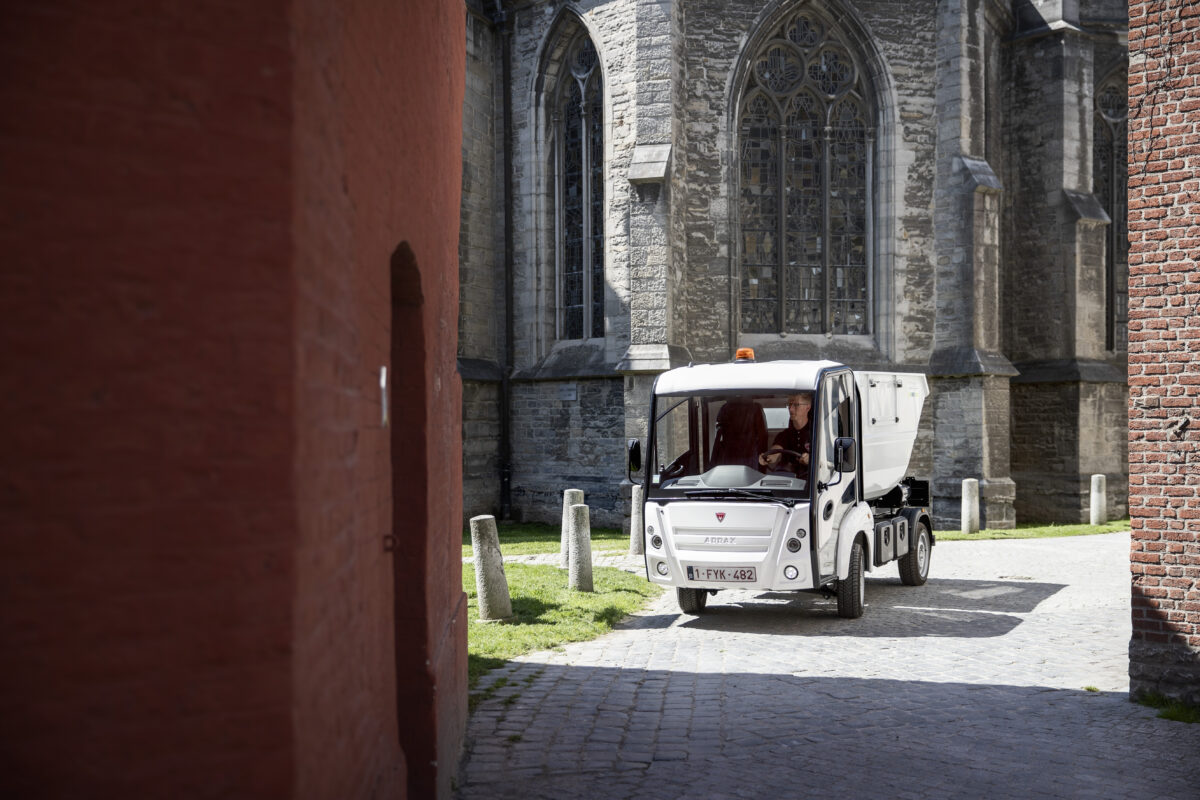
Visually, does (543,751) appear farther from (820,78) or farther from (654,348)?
(820,78)

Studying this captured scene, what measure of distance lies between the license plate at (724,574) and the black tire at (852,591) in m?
1.08

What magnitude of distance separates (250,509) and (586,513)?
9.42m

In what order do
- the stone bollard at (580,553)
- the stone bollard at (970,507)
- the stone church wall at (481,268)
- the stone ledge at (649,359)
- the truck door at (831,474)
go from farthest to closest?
the stone church wall at (481,268), the stone bollard at (970,507), the stone ledge at (649,359), the stone bollard at (580,553), the truck door at (831,474)

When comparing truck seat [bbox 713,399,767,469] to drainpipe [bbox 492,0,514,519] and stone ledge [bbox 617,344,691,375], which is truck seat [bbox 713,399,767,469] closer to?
stone ledge [bbox 617,344,691,375]

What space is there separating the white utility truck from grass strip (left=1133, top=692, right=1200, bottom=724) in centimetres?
322

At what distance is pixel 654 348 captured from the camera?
59.8 feet

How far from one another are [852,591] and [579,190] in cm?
1195

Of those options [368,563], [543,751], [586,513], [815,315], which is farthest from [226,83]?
[815,315]

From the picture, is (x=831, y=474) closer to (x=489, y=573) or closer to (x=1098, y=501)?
(x=489, y=573)

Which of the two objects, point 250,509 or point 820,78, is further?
point 820,78

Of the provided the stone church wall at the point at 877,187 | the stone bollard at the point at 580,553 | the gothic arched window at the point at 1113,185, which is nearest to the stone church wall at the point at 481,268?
the stone church wall at the point at 877,187

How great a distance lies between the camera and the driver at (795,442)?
33.6ft

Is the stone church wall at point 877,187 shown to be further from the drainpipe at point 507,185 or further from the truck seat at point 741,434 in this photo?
the truck seat at point 741,434

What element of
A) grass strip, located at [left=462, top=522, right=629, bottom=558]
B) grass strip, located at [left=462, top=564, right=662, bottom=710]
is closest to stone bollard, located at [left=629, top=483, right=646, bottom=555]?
grass strip, located at [left=462, top=522, right=629, bottom=558]
